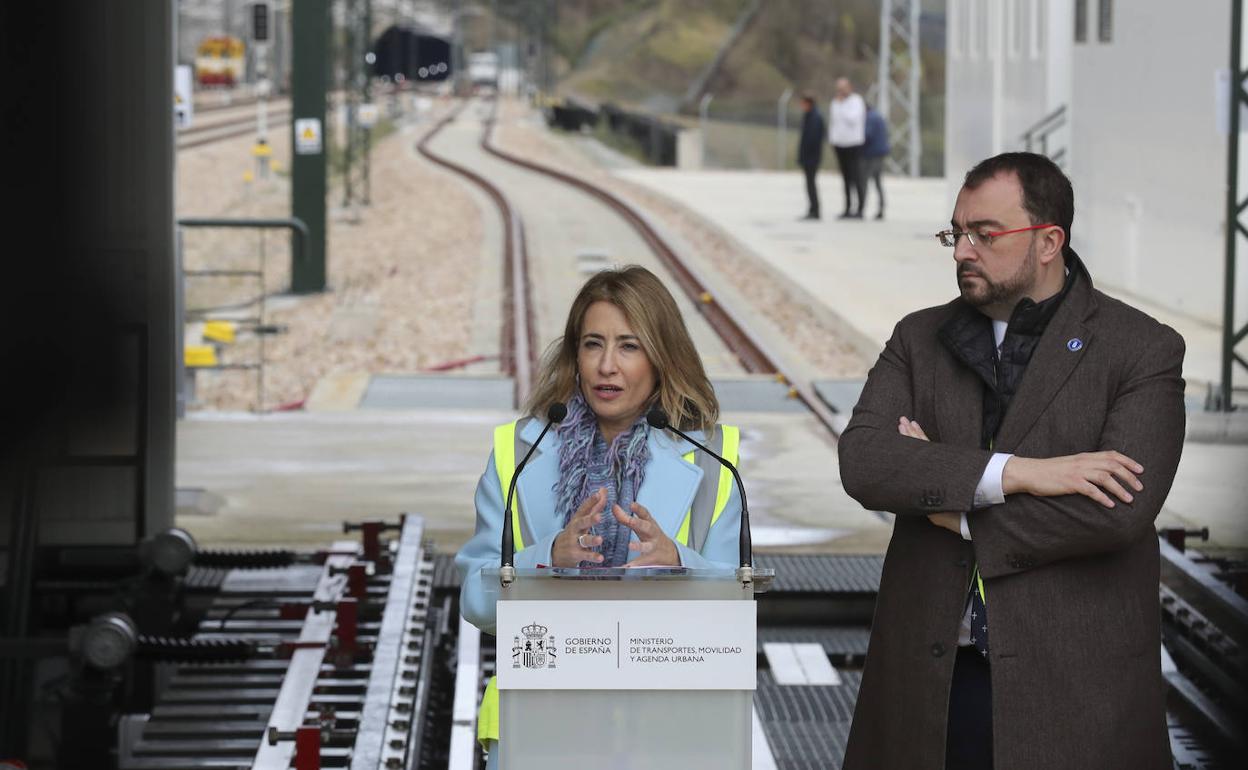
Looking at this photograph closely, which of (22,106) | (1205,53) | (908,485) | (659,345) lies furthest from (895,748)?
(1205,53)

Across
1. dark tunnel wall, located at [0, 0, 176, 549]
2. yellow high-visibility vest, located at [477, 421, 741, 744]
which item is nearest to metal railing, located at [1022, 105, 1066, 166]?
dark tunnel wall, located at [0, 0, 176, 549]

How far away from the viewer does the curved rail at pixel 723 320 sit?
13320 mm

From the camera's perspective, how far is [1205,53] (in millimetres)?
16422

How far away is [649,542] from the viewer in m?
3.02

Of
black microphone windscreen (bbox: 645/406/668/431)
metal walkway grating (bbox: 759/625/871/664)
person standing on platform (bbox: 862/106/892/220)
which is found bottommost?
metal walkway grating (bbox: 759/625/871/664)

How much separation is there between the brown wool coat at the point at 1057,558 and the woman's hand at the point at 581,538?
62cm

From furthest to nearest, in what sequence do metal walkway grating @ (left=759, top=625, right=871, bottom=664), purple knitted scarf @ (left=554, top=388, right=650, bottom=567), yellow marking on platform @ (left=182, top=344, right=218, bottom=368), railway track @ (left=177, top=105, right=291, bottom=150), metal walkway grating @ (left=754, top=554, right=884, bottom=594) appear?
railway track @ (left=177, top=105, right=291, bottom=150)
yellow marking on platform @ (left=182, top=344, right=218, bottom=368)
metal walkway grating @ (left=754, top=554, right=884, bottom=594)
metal walkway grating @ (left=759, top=625, right=871, bottom=664)
purple knitted scarf @ (left=554, top=388, right=650, bottom=567)

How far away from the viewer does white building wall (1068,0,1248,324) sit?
16.4 meters

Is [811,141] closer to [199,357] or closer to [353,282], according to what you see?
[353,282]

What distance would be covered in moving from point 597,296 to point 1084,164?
17.8 m

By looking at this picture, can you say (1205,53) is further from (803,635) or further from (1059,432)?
(1059,432)

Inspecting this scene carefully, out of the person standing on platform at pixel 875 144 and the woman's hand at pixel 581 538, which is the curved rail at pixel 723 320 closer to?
the person standing on platform at pixel 875 144

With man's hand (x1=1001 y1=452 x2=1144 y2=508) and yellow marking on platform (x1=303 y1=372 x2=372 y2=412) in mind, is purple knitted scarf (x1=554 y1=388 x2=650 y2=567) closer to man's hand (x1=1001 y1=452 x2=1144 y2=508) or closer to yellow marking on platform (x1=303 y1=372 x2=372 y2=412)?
man's hand (x1=1001 y1=452 x2=1144 y2=508)

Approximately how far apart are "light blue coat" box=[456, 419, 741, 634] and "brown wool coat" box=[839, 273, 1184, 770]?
331 mm
